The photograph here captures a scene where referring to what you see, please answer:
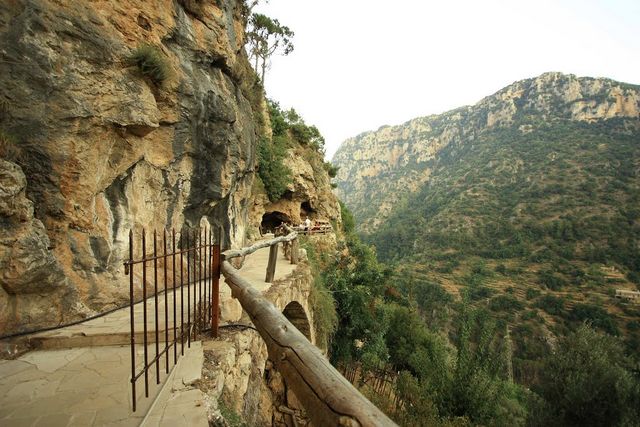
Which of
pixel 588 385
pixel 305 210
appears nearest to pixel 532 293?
pixel 305 210

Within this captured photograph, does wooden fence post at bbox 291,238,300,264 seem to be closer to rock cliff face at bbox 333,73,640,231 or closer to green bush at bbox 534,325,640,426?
green bush at bbox 534,325,640,426

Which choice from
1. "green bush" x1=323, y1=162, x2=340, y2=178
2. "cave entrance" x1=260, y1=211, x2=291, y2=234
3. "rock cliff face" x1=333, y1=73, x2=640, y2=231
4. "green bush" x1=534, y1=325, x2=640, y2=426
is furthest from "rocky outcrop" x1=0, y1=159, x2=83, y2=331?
"rock cliff face" x1=333, y1=73, x2=640, y2=231

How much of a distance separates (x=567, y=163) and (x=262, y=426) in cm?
7352

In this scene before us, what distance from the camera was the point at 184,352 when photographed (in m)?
3.27

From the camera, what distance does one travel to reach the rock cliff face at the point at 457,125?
78938mm

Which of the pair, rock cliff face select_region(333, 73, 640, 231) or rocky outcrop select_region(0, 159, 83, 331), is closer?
rocky outcrop select_region(0, 159, 83, 331)

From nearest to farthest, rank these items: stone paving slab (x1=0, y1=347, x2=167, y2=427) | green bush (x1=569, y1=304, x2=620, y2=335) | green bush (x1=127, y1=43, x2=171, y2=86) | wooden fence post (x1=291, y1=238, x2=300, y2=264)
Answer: stone paving slab (x1=0, y1=347, x2=167, y2=427), green bush (x1=127, y1=43, x2=171, y2=86), wooden fence post (x1=291, y1=238, x2=300, y2=264), green bush (x1=569, y1=304, x2=620, y2=335)

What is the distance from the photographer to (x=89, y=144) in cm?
480

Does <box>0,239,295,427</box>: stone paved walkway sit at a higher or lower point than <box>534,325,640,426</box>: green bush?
higher

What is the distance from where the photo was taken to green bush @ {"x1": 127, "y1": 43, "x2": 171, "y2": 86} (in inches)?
218

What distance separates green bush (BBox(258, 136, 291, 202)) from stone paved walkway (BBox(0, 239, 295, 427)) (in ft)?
41.4

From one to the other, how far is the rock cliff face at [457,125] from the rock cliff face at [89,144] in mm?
72687

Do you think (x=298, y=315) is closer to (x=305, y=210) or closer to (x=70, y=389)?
(x=70, y=389)

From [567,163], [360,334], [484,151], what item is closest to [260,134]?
[360,334]
